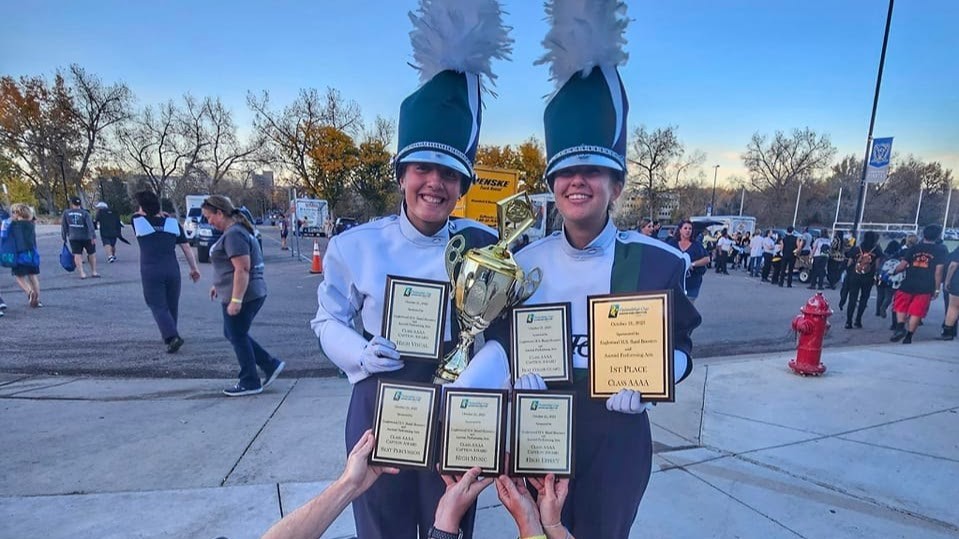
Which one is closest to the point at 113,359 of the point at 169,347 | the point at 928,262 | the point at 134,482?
the point at 169,347

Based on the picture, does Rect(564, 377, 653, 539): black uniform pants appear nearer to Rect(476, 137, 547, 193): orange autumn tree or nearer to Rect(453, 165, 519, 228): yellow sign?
Rect(453, 165, 519, 228): yellow sign

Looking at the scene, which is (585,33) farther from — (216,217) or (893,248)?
(893,248)

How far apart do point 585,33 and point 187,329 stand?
6605 millimetres

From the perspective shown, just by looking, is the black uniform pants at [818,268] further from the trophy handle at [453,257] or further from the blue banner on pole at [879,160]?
the trophy handle at [453,257]

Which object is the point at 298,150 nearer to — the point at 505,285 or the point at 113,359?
the point at 113,359

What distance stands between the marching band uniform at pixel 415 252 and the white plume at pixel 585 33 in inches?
8.4

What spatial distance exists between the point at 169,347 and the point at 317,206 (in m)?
29.1

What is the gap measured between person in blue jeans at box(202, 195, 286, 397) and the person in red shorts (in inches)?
343

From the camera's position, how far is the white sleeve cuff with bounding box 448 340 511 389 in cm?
136

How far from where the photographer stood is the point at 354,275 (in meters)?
1.54

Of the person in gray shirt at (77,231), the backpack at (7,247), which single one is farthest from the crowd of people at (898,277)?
the person in gray shirt at (77,231)

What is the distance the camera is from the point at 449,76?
155cm

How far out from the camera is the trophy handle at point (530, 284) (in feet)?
4.54

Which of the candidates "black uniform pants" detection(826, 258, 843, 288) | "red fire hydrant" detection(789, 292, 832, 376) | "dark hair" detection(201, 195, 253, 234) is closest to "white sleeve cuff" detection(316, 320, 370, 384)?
"dark hair" detection(201, 195, 253, 234)
